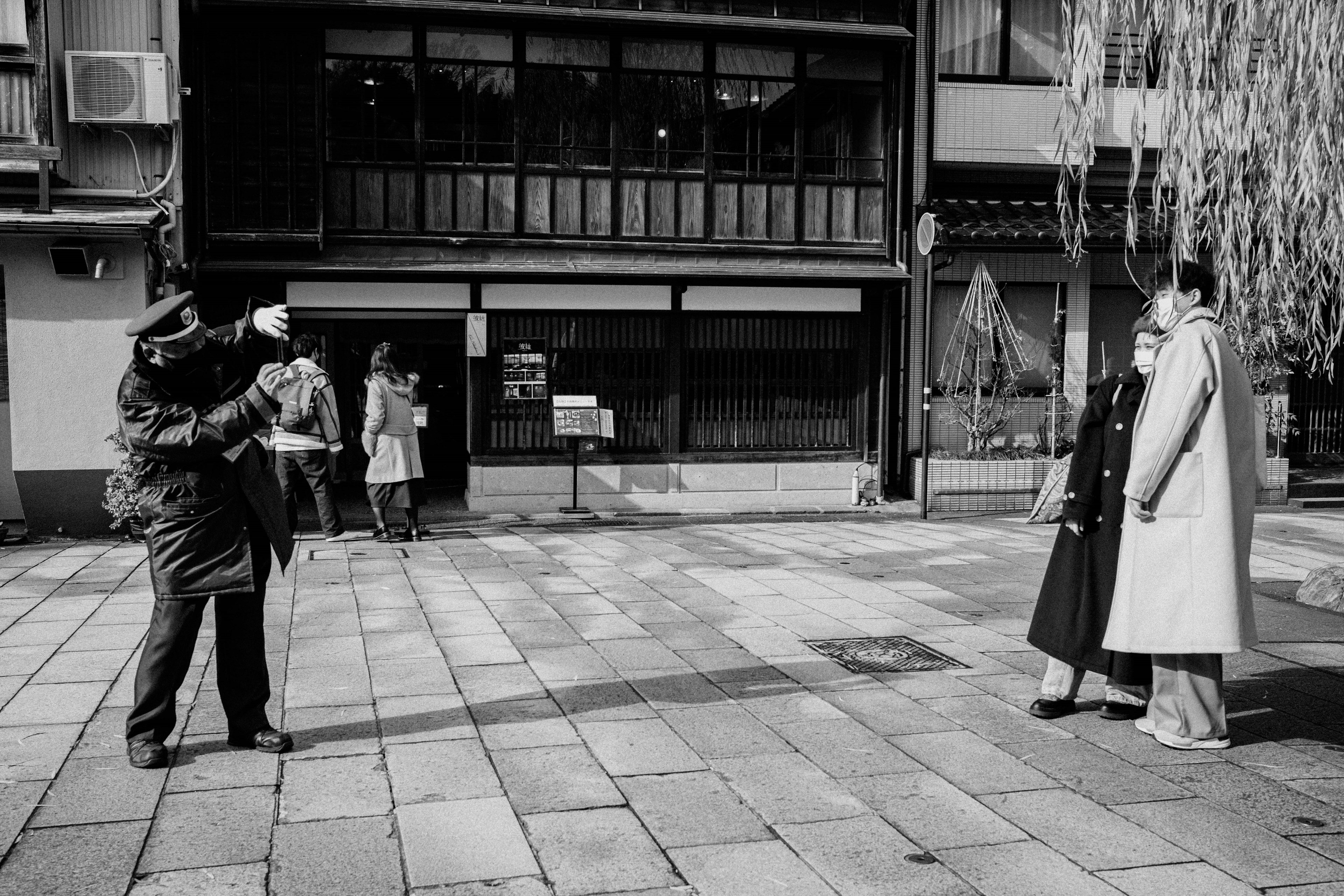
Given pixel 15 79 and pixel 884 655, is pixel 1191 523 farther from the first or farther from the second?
pixel 15 79

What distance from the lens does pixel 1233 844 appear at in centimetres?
412

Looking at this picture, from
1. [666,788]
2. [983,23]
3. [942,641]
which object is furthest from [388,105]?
[666,788]

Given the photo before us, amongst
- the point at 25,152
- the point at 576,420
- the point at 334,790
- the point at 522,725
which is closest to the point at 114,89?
the point at 25,152

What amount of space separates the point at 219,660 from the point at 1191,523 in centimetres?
426

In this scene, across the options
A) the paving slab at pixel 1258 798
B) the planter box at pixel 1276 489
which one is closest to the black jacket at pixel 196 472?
the paving slab at pixel 1258 798

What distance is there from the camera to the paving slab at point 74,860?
12.3 ft

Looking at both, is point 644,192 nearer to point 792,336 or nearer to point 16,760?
point 792,336

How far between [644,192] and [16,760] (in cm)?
1156

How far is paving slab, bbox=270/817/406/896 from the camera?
3.77 meters

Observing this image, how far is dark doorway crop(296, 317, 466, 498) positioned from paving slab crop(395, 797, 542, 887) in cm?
1059

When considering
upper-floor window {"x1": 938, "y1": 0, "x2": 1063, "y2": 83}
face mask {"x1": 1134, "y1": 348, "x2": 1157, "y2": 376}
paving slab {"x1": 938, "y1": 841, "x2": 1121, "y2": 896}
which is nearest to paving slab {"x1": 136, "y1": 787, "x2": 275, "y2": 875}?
paving slab {"x1": 938, "y1": 841, "x2": 1121, "y2": 896}

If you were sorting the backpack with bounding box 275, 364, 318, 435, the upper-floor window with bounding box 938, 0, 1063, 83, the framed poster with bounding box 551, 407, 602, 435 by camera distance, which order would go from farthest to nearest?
the upper-floor window with bounding box 938, 0, 1063, 83
the framed poster with bounding box 551, 407, 602, 435
the backpack with bounding box 275, 364, 318, 435

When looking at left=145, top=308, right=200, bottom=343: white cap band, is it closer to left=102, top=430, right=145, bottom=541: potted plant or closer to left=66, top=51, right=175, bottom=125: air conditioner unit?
left=102, top=430, right=145, bottom=541: potted plant

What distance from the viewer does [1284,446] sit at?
16125 millimetres
